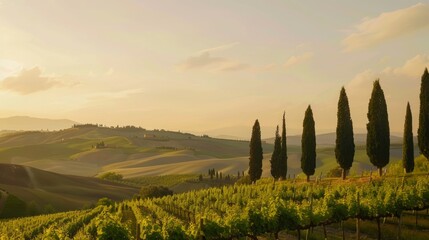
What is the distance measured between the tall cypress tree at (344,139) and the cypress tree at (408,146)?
6.29 meters

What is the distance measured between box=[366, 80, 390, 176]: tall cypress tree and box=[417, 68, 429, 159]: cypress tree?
373cm

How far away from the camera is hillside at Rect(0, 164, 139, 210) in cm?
9475

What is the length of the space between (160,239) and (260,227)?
6960mm

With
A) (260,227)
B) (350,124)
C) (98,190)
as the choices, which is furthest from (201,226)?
(98,190)

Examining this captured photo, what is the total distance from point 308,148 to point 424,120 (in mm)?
15917

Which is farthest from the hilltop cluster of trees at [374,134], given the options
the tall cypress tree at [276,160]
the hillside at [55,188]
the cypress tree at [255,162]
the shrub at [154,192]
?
the hillside at [55,188]

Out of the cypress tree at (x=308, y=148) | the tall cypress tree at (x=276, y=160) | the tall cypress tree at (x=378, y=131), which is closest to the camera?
the tall cypress tree at (x=378, y=131)

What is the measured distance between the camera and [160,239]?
62.0 ft

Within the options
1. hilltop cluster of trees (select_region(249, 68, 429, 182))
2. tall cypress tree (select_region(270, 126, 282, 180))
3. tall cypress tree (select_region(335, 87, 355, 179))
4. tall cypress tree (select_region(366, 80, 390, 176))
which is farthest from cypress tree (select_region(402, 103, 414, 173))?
tall cypress tree (select_region(270, 126, 282, 180))

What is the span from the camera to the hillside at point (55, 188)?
311 ft

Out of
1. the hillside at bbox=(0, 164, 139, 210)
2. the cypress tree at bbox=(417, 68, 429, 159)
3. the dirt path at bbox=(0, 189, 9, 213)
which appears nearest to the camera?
the cypress tree at bbox=(417, 68, 429, 159)

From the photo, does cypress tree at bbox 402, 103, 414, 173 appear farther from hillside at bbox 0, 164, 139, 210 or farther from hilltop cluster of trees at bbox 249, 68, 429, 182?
hillside at bbox 0, 164, 139, 210

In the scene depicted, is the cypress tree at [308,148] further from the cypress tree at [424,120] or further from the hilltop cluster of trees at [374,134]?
the cypress tree at [424,120]

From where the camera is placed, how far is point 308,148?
201 ft
